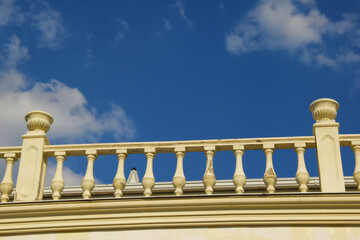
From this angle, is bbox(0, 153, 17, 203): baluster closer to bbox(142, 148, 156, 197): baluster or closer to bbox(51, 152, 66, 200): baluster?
bbox(51, 152, 66, 200): baluster

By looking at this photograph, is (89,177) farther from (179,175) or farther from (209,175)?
(209,175)

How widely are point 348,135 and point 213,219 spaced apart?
125 inches

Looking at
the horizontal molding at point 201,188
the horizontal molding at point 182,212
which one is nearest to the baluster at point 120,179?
the horizontal molding at point 182,212

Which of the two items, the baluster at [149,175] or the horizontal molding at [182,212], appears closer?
the horizontal molding at [182,212]

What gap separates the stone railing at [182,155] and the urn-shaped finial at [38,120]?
0.19 meters

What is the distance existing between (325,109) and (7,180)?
641 centimetres

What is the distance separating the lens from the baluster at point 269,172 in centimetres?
1183

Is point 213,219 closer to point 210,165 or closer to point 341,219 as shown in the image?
point 210,165

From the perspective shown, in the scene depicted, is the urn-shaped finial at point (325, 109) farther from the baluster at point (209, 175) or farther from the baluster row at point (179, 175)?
the baluster at point (209, 175)

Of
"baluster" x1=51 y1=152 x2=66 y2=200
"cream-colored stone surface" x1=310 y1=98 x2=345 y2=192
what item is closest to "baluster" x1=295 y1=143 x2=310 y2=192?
"cream-colored stone surface" x1=310 y1=98 x2=345 y2=192

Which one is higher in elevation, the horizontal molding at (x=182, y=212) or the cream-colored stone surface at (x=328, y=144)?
the cream-colored stone surface at (x=328, y=144)

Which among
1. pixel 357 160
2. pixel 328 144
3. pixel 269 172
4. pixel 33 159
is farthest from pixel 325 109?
pixel 33 159

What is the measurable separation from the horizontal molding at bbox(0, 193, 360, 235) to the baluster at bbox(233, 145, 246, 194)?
0.38 meters

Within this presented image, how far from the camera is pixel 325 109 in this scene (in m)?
12.4
